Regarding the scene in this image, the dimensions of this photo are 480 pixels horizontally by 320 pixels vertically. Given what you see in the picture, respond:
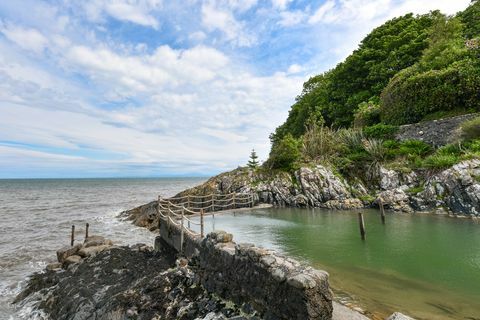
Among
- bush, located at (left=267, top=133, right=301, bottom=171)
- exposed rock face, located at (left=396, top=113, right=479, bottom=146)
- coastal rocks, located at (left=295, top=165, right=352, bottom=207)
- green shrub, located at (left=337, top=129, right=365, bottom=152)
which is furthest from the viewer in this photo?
bush, located at (left=267, top=133, right=301, bottom=171)

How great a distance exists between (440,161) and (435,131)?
3820mm

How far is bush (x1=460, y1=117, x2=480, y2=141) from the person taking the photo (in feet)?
66.1

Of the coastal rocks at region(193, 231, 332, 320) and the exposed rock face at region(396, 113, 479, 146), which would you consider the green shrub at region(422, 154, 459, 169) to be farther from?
the coastal rocks at region(193, 231, 332, 320)

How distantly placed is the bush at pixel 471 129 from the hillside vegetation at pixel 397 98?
0.01m

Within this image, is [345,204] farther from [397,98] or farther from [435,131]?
[397,98]

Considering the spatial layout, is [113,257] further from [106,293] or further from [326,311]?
[326,311]

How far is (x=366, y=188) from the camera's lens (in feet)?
79.8

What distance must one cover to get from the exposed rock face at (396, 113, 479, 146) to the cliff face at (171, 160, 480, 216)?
131 inches

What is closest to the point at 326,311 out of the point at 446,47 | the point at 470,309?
the point at 470,309

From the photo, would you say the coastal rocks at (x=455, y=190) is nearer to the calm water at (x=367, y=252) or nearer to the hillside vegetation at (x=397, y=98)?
the hillside vegetation at (x=397, y=98)

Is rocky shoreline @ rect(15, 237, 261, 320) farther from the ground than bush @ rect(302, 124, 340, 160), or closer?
closer

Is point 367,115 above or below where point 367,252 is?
above

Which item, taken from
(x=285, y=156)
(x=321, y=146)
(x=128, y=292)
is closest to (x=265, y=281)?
(x=128, y=292)

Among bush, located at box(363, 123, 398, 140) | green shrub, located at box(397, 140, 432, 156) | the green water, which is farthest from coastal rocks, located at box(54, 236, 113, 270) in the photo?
bush, located at box(363, 123, 398, 140)
